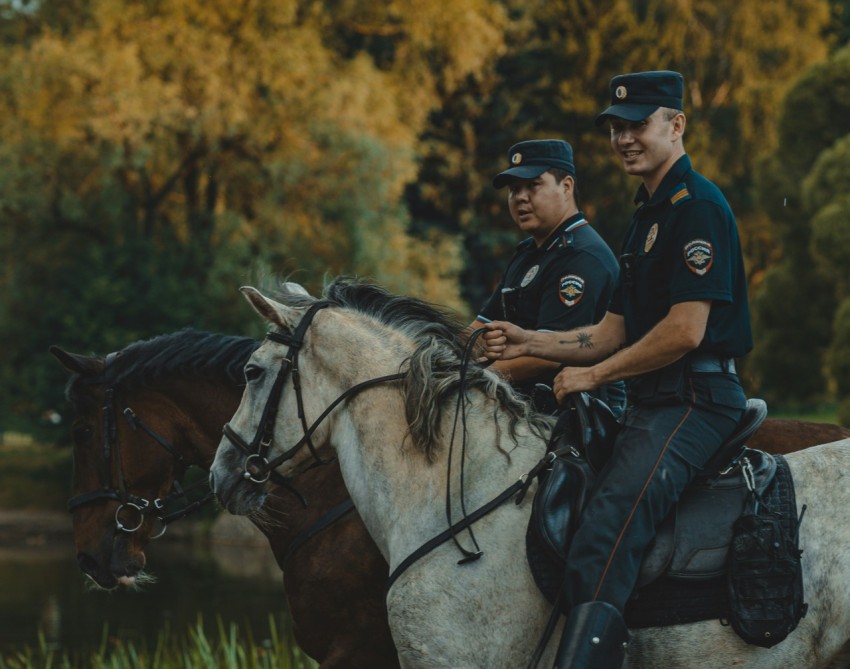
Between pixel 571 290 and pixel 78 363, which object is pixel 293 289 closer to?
pixel 571 290

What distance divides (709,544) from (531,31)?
32.9m

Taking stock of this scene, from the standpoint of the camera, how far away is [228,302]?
78.9 ft

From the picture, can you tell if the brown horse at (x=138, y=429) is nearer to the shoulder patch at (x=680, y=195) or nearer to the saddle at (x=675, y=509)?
the saddle at (x=675, y=509)

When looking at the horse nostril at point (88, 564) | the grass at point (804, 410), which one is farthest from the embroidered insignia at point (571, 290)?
the grass at point (804, 410)

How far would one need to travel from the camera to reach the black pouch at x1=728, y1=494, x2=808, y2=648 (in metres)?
4.05

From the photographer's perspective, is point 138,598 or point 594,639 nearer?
Result: point 594,639

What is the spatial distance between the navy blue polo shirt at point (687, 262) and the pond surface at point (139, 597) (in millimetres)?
8740

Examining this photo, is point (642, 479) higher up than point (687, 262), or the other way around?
point (687, 262)

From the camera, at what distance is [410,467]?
458cm

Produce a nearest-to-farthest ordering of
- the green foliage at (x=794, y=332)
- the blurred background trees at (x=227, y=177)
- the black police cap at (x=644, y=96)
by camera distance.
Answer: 1. the black police cap at (x=644, y=96)
2. the blurred background trees at (x=227, y=177)
3. the green foliage at (x=794, y=332)

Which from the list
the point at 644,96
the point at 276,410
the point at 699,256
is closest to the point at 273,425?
the point at 276,410

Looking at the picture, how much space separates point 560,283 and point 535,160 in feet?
2.58

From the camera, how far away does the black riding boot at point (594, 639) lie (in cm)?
400

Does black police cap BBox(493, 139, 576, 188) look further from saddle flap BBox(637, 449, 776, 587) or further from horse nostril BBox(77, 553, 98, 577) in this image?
horse nostril BBox(77, 553, 98, 577)
